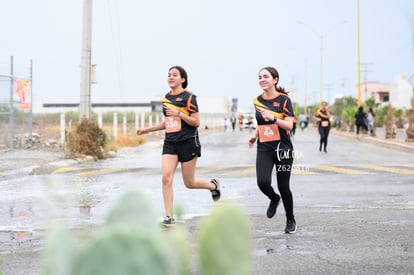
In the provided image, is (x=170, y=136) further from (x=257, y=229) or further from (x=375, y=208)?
(x=375, y=208)

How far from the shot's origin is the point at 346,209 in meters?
10.3

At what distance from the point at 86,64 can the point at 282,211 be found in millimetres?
13384

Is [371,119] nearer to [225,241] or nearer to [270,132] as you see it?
[270,132]

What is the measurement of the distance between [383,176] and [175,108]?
7.77 metres

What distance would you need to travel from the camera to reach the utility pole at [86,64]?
22328 millimetres

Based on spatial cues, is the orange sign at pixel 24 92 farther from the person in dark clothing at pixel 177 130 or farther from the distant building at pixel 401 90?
the distant building at pixel 401 90

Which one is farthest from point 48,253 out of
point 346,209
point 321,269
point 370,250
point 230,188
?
point 230,188

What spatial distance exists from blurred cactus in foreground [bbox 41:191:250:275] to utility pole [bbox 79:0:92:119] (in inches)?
827

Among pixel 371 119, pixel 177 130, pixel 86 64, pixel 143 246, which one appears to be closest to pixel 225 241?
pixel 143 246

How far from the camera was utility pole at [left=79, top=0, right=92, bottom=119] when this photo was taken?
22.3 metres

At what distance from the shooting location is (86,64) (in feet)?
74.1

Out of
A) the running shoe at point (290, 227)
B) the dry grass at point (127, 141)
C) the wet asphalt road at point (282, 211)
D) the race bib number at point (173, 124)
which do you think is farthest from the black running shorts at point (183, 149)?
the dry grass at point (127, 141)

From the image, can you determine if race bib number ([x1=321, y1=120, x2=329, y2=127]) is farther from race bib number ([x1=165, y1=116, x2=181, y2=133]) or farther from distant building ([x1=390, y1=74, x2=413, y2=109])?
distant building ([x1=390, y1=74, x2=413, y2=109])

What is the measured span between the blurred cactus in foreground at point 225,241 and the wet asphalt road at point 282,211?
229 millimetres
